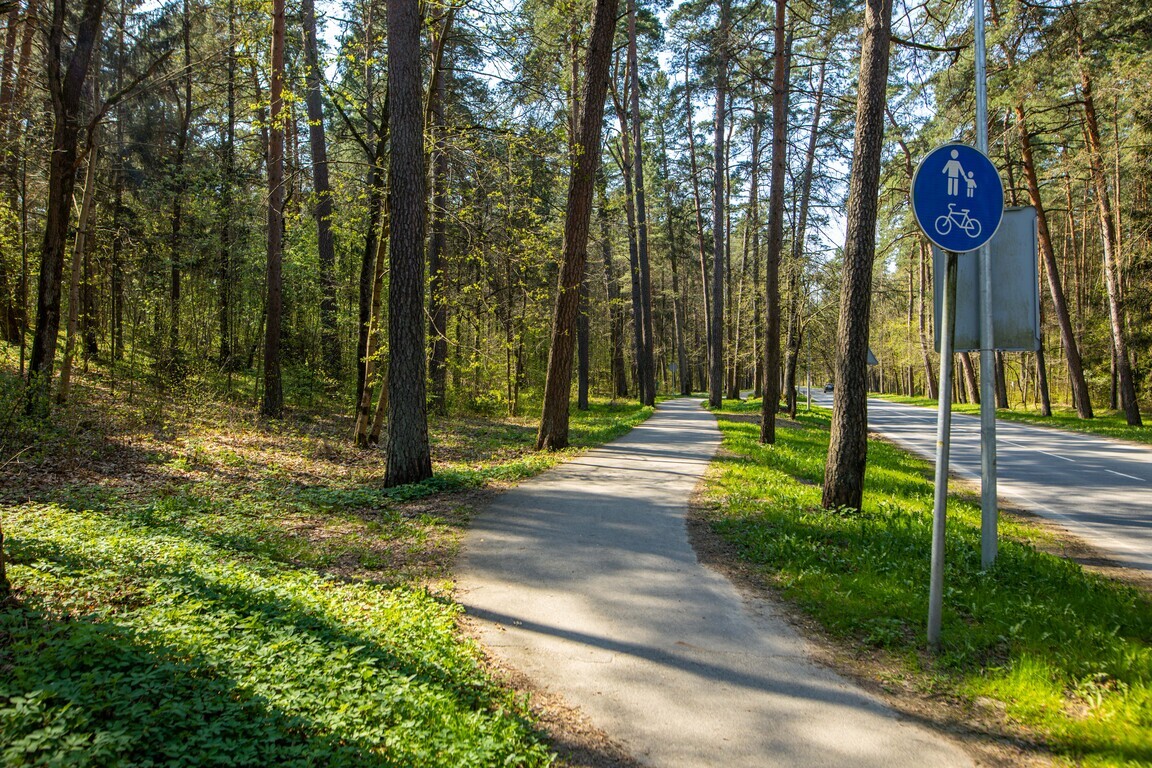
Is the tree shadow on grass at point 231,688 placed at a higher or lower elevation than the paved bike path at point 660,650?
higher

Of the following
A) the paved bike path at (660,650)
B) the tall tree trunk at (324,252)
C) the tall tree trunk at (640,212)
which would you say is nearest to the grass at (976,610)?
the paved bike path at (660,650)

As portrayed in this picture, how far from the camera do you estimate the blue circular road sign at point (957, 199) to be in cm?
440

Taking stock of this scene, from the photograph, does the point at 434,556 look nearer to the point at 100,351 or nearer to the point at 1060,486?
the point at 1060,486

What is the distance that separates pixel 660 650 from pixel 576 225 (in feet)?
32.9

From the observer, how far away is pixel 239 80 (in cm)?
1778

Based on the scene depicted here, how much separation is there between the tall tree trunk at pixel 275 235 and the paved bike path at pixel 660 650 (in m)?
9.53

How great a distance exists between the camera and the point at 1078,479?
11.8 metres

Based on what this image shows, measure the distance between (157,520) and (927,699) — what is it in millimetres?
7540

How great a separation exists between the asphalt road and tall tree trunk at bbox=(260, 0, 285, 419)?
50.1 ft

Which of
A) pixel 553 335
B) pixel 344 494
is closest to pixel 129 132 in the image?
pixel 553 335

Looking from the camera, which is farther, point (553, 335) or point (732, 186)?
point (732, 186)

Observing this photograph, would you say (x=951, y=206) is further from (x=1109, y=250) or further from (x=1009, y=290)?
(x=1109, y=250)

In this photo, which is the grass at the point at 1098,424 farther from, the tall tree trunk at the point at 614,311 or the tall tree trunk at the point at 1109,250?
Answer: the tall tree trunk at the point at 614,311

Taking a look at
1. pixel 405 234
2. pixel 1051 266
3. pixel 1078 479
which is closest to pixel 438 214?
pixel 405 234
